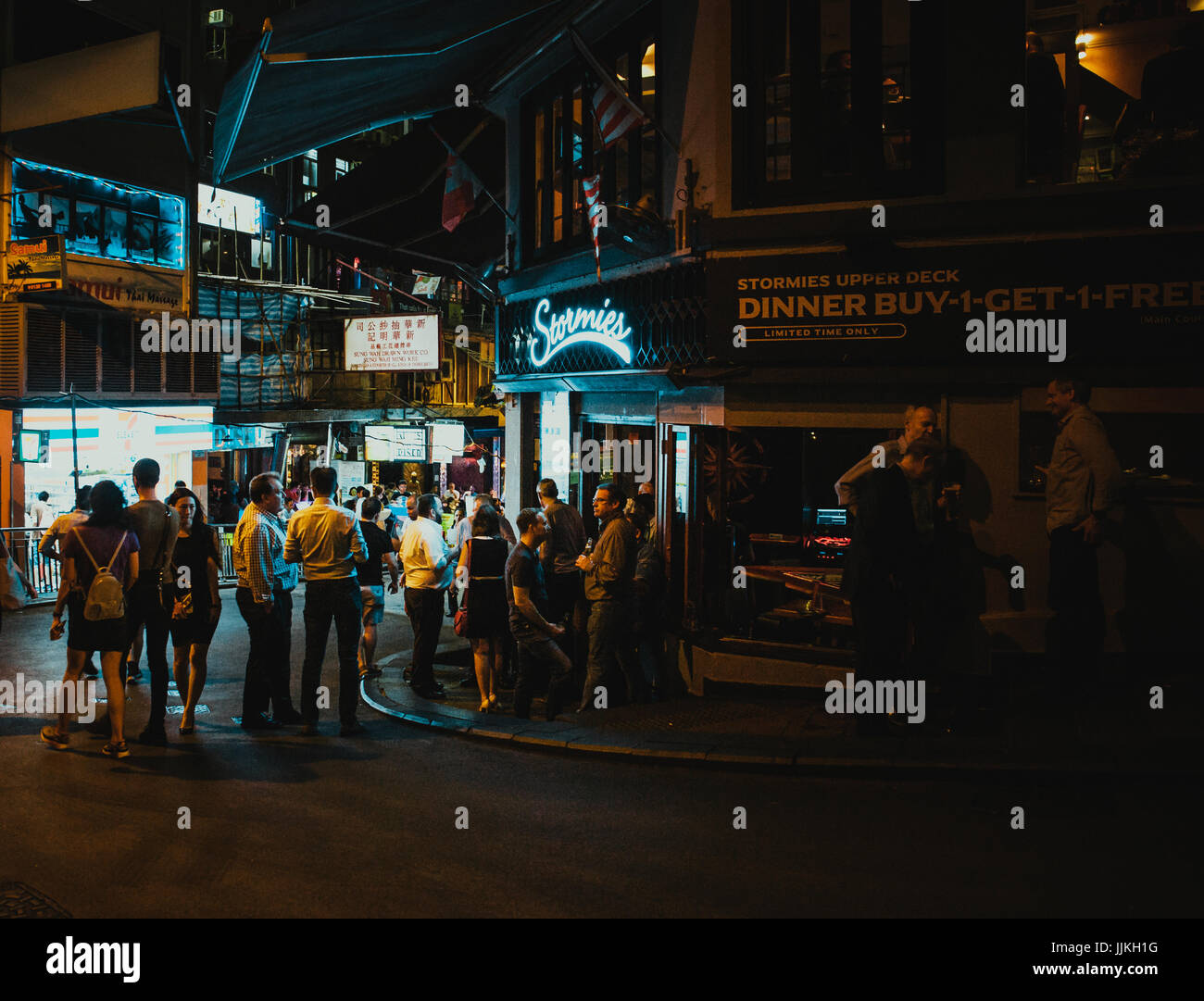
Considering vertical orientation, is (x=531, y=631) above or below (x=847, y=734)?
above

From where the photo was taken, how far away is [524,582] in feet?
29.9

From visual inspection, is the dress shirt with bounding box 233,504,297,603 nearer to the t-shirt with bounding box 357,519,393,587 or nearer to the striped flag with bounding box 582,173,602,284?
the t-shirt with bounding box 357,519,393,587

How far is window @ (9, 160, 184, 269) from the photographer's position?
22703 mm

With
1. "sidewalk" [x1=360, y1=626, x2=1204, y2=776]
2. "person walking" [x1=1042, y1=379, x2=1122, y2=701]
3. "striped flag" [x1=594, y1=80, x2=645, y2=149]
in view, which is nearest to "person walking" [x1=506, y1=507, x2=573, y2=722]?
"sidewalk" [x1=360, y1=626, x2=1204, y2=776]

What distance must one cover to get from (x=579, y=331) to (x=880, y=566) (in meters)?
5.38

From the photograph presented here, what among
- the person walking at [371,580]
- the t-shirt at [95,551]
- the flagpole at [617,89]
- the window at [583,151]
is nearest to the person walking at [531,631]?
the person walking at [371,580]

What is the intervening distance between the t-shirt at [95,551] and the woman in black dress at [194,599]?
48 centimetres

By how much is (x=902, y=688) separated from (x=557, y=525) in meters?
3.75

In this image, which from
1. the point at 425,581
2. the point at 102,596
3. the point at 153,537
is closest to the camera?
the point at 102,596

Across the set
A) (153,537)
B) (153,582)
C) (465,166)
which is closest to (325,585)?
(153,582)

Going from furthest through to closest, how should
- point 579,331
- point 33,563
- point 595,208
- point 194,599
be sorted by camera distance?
point 33,563 < point 579,331 < point 595,208 < point 194,599

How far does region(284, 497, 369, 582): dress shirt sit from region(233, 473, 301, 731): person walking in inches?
7.1

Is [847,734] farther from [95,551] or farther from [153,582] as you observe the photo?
[95,551]

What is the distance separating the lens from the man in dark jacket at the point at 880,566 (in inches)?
313
